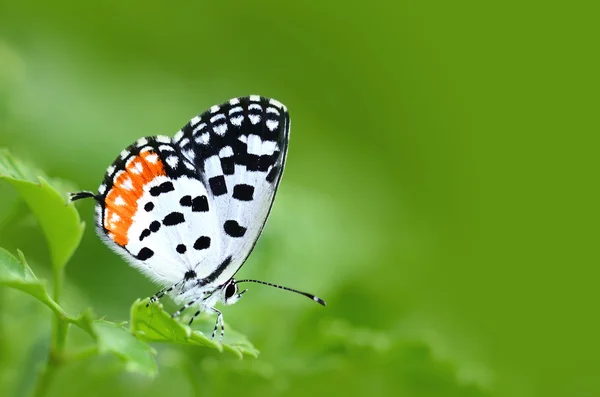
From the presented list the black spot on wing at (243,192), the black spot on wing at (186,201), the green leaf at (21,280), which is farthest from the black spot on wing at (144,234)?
the green leaf at (21,280)

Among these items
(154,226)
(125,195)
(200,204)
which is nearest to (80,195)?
(125,195)

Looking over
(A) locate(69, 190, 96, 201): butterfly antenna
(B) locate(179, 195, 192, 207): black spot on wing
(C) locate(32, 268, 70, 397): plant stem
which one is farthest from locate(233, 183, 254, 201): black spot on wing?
(C) locate(32, 268, 70, 397): plant stem

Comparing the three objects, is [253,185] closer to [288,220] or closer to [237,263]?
[237,263]

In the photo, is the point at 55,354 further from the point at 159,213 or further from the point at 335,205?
the point at 335,205

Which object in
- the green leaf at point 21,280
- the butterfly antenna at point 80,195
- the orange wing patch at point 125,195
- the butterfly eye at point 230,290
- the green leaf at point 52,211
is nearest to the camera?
the green leaf at point 21,280

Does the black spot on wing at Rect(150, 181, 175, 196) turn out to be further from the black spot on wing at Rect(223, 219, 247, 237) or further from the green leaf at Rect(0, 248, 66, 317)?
the green leaf at Rect(0, 248, 66, 317)

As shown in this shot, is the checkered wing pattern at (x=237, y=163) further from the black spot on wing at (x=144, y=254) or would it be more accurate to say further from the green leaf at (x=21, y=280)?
the green leaf at (x=21, y=280)
